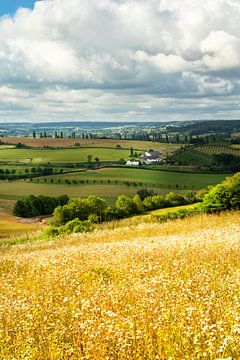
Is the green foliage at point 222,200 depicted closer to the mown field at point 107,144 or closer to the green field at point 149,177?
the green field at point 149,177

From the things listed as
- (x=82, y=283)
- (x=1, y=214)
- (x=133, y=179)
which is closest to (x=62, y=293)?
(x=82, y=283)

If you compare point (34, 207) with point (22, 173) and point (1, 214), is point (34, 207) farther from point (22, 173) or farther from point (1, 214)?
point (22, 173)

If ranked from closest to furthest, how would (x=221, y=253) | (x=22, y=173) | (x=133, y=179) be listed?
(x=221, y=253) < (x=133, y=179) < (x=22, y=173)

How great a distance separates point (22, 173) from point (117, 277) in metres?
131

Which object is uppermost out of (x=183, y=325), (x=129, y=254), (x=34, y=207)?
(x=183, y=325)

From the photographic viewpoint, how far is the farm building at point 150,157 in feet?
492

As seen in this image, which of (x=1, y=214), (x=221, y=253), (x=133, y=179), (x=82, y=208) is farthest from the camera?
(x=133, y=179)

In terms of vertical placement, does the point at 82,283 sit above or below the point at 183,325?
below

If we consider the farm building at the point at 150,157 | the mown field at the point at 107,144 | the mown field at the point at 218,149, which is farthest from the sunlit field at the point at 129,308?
the mown field at the point at 107,144

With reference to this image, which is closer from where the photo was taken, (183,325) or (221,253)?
(183,325)

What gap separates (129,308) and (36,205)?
9318cm

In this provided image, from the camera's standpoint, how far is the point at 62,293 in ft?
25.7

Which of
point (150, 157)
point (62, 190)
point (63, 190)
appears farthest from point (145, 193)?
point (150, 157)

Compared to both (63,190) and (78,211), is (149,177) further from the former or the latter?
(78,211)
